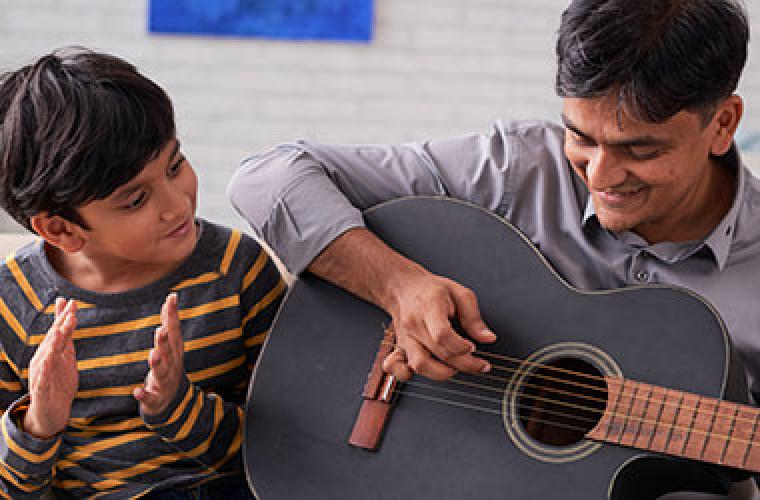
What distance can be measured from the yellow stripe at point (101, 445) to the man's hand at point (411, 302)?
0.34 metres

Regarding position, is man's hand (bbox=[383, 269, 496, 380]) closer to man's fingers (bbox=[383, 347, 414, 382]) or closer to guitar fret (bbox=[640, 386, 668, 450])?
man's fingers (bbox=[383, 347, 414, 382])

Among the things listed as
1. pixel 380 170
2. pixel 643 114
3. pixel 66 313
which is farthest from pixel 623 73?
pixel 66 313

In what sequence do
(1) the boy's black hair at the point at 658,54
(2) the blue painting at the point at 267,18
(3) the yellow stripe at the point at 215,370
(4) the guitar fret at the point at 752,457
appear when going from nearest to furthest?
(4) the guitar fret at the point at 752,457, (1) the boy's black hair at the point at 658,54, (3) the yellow stripe at the point at 215,370, (2) the blue painting at the point at 267,18

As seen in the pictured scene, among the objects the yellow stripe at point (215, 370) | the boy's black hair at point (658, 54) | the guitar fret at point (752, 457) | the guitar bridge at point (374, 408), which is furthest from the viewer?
the yellow stripe at point (215, 370)

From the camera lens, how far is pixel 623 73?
1.25m

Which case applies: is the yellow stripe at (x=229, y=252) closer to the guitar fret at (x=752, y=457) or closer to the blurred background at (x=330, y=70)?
the guitar fret at (x=752, y=457)

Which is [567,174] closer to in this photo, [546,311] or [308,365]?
[546,311]

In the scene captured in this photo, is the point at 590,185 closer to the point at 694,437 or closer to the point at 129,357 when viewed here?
the point at 694,437

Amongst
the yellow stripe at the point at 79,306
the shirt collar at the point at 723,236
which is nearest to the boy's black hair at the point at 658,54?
the shirt collar at the point at 723,236

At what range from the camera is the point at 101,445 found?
4.71ft

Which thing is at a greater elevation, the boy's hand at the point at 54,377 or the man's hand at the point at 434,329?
the man's hand at the point at 434,329

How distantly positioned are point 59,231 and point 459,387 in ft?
1.91

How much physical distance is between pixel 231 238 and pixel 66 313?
29cm

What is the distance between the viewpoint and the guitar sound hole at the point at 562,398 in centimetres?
129
